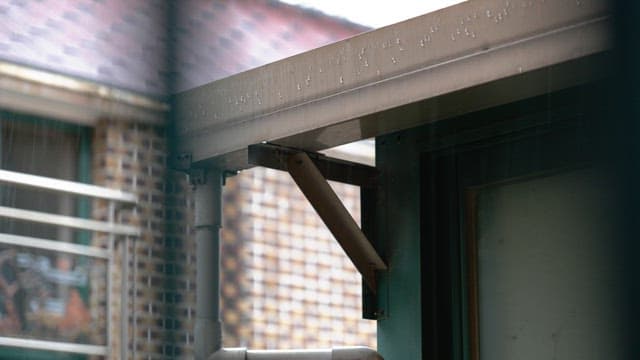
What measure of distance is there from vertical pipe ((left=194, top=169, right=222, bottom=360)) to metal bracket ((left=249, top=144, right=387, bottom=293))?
51 centimetres

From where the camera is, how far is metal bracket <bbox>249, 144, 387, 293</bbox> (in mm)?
1187

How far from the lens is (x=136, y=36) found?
421 millimetres

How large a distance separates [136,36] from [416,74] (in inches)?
28.4

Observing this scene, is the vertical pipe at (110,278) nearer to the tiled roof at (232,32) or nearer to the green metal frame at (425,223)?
the tiled roof at (232,32)

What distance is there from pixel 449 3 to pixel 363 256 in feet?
1.25

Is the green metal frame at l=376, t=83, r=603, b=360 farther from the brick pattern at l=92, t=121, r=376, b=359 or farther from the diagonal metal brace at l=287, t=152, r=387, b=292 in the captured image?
the brick pattern at l=92, t=121, r=376, b=359

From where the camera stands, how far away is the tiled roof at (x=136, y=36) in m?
0.40

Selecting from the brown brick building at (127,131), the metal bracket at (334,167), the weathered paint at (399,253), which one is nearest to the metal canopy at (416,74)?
the metal bracket at (334,167)

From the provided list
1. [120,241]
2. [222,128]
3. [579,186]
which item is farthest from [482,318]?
[120,241]

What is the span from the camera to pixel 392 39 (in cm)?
113

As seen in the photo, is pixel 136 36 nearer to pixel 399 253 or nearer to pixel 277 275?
pixel 277 275

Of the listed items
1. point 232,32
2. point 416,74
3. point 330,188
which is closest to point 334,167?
point 330,188

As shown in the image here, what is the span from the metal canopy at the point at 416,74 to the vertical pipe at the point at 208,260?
1.05 ft

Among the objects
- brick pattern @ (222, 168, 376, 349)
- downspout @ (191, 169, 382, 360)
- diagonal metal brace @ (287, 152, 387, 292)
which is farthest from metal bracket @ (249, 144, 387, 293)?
downspout @ (191, 169, 382, 360)
